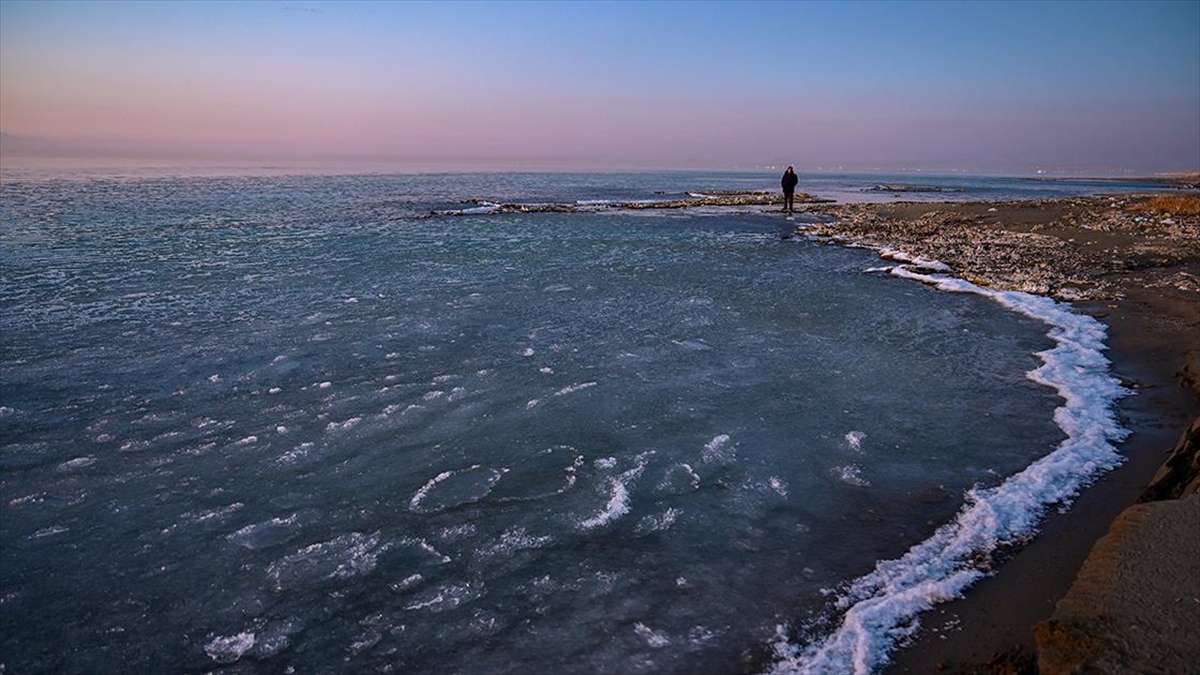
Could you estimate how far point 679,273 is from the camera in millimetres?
22031

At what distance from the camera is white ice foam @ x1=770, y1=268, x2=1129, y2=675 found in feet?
15.7

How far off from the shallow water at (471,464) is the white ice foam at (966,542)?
23 centimetres

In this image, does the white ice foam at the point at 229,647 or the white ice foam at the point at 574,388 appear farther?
the white ice foam at the point at 574,388

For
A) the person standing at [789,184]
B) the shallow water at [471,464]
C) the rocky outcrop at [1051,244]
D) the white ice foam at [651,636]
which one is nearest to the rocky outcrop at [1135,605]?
the shallow water at [471,464]

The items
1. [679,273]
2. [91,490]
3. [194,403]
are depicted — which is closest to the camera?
[91,490]

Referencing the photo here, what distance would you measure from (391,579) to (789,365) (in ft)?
26.6

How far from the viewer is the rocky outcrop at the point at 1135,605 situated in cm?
408

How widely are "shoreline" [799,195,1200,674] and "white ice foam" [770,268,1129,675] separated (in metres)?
0.14

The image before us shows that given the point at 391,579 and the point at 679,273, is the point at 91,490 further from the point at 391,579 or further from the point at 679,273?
the point at 679,273

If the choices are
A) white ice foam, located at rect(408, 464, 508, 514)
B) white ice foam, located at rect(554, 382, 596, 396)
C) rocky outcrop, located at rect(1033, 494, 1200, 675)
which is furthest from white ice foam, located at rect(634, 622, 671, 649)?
white ice foam, located at rect(554, 382, 596, 396)

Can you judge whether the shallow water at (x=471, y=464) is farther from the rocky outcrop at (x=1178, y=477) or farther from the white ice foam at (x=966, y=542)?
the rocky outcrop at (x=1178, y=477)

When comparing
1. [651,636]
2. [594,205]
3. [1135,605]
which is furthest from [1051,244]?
[594,205]

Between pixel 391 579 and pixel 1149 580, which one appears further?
pixel 391 579

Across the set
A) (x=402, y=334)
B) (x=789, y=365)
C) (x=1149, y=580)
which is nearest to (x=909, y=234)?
(x=789, y=365)
